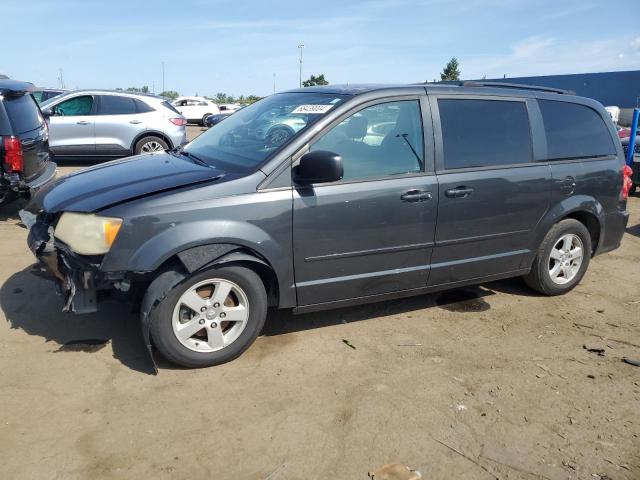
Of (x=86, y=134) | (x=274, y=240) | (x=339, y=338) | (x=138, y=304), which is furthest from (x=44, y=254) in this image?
(x=86, y=134)

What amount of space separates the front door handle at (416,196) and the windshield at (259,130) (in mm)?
812

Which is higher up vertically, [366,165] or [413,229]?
[366,165]

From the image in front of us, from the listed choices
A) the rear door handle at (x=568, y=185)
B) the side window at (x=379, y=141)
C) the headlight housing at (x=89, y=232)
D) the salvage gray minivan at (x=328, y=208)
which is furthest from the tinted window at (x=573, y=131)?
the headlight housing at (x=89, y=232)

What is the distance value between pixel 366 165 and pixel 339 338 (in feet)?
4.20

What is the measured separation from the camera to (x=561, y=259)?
15.9 feet

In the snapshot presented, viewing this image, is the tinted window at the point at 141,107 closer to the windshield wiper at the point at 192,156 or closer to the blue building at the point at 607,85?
the windshield wiper at the point at 192,156

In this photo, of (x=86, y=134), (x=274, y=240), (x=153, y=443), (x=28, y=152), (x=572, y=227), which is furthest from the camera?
(x=86, y=134)

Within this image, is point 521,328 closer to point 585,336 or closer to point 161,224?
point 585,336

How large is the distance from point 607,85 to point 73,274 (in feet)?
134

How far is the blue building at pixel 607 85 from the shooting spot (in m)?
34.9

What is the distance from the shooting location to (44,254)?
336cm

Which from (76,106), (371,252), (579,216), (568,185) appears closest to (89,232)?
(371,252)

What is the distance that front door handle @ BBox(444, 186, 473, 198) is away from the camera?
3969 millimetres

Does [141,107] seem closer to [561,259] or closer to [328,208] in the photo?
→ [328,208]
